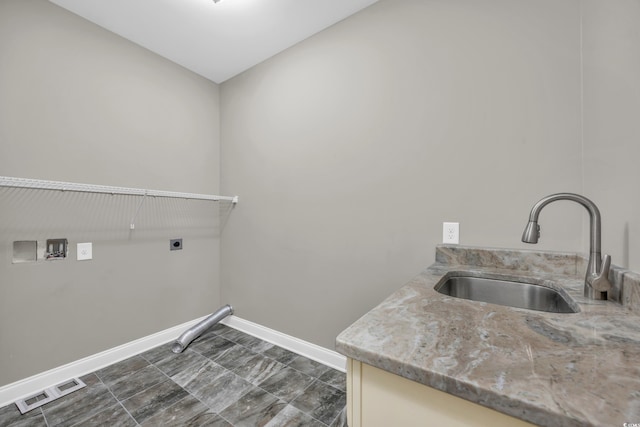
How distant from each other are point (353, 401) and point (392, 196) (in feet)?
4.11

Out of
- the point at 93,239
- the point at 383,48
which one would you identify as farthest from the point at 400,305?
the point at 93,239

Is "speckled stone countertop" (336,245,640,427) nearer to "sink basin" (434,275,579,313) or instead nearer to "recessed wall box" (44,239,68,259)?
"sink basin" (434,275,579,313)

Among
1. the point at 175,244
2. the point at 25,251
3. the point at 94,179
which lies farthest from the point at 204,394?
the point at 94,179

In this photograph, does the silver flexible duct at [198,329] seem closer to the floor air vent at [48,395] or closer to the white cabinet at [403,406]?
the floor air vent at [48,395]

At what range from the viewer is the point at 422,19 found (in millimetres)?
1540

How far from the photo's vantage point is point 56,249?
5.57 feet

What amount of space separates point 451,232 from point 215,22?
2162mm

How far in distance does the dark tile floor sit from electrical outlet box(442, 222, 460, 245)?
3.68 ft

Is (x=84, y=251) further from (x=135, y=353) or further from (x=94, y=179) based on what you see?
(x=135, y=353)

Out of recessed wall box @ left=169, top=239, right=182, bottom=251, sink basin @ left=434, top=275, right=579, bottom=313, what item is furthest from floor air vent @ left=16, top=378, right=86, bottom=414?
sink basin @ left=434, top=275, right=579, bottom=313

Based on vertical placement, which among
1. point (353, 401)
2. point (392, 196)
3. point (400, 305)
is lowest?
point (353, 401)

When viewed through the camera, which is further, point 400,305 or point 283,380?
point 283,380

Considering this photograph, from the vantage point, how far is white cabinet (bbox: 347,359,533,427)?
44 cm

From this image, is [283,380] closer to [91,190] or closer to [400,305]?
[400,305]
